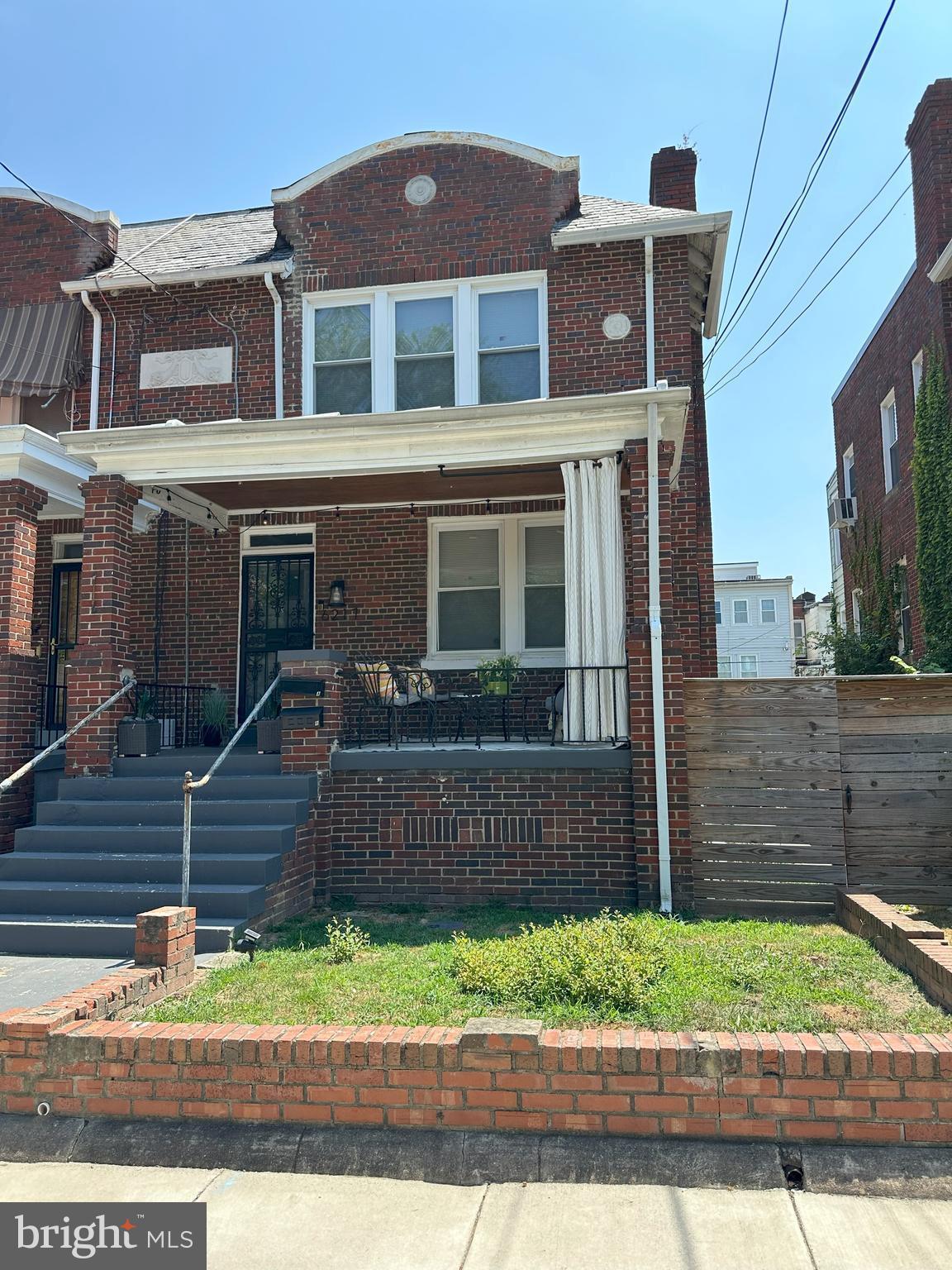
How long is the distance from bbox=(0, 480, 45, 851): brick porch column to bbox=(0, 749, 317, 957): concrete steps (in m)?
0.99

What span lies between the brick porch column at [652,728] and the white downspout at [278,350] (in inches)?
193

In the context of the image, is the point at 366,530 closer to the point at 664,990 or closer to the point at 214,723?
the point at 214,723

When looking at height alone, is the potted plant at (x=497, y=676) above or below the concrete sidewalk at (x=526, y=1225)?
above

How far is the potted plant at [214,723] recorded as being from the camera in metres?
10.6

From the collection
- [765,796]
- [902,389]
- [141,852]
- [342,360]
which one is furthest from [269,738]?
[902,389]

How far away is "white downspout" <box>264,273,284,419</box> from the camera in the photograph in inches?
435

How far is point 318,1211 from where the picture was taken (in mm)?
3588

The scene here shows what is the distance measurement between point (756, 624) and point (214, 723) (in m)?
38.5

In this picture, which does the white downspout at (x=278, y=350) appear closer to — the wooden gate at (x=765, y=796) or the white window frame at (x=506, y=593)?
the white window frame at (x=506, y=593)

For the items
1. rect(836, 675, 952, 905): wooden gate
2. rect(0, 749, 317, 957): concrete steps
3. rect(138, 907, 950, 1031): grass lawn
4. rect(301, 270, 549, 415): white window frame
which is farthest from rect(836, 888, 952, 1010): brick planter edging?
rect(301, 270, 549, 415): white window frame

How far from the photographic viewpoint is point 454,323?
11000 millimetres

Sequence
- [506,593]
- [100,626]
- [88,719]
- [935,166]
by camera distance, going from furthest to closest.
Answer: [935,166] → [506,593] → [100,626] → [88,719]

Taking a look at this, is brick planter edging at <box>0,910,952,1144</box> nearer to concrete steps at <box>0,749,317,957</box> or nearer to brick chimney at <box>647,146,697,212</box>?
concrete steps at <box>0,749,317,957</box>

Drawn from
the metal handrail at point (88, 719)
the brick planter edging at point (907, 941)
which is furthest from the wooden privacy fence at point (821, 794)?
the metal handrail at point (88, 719)
